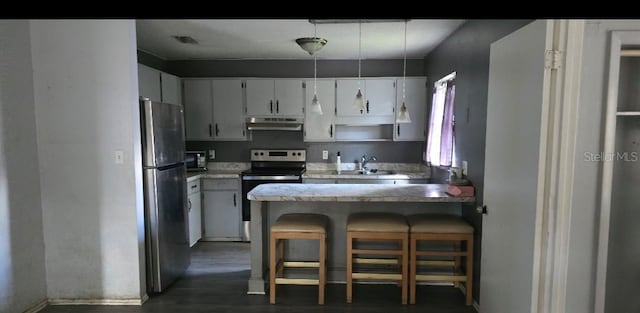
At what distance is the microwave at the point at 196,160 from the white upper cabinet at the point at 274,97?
0.87 meters

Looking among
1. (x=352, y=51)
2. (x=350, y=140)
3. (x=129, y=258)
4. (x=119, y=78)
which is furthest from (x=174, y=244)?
(x=352, y=51)

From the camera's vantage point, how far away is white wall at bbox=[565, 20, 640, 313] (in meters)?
1.74

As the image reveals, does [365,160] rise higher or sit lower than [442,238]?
higher

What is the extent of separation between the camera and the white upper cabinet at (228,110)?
454cm

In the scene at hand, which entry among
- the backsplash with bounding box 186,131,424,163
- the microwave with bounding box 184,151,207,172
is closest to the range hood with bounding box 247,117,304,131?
the backsplash with bounding box 186,131,424,163

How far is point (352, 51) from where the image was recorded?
14.1 feet

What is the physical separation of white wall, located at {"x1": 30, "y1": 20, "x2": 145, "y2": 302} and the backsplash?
2182mm

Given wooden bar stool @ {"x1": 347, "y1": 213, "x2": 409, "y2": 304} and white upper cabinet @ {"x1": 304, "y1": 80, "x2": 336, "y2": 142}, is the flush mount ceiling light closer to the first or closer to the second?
white upper cabinet @ {"x1": 304, "y1": 80, "x2": 336, "y2": 142}

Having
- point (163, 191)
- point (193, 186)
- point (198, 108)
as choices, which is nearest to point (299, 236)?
point (163, 191)

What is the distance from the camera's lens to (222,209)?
4.41m

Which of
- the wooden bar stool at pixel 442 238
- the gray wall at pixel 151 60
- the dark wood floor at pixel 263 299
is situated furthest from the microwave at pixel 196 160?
the wooden bar stool at pixel 442 238

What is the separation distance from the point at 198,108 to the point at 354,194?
8.94ft

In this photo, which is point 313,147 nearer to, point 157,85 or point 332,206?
point 332,206

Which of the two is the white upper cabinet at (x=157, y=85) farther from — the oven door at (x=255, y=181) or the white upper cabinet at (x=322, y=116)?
the white upper cabinet at (x=322, y=116)
